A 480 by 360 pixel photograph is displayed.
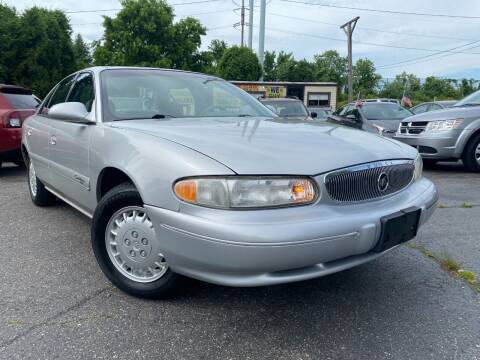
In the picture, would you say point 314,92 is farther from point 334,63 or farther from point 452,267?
point 334,63

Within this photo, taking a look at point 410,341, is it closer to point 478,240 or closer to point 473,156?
point 478,240

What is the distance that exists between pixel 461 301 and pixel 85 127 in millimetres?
2742

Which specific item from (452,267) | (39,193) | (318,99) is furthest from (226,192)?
(318,99)

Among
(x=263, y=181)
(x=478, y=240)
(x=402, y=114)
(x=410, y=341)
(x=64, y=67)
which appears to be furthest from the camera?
(x=64, y=67)

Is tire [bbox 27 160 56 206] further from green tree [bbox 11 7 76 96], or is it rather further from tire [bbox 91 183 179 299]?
green tree [bbox 11 7 76 96]

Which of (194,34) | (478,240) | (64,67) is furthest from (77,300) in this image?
(194,34)

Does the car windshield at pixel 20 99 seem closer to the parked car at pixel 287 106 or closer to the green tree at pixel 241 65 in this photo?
the parked car at pixel 287 106

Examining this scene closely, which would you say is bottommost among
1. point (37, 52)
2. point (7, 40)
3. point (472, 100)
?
point (472, 100)

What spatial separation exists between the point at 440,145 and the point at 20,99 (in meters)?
7.11

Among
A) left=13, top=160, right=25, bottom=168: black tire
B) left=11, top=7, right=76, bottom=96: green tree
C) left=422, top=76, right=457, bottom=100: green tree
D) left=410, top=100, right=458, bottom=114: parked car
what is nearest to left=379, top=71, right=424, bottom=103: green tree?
left=422, top=76, right=457, bottom=100: green tree

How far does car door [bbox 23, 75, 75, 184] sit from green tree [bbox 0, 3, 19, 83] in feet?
47.8

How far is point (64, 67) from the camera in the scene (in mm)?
19297

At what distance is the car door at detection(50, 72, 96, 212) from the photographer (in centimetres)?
300

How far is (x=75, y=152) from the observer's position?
315 cm
